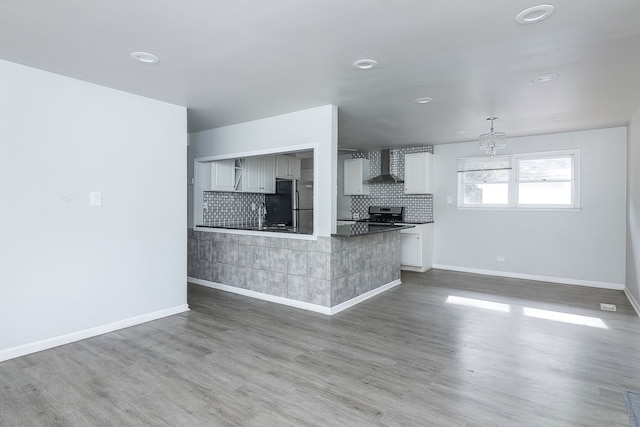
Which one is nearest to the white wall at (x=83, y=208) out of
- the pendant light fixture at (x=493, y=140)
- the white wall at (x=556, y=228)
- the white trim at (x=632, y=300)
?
the pendant light fixture at (x=493, y=140)

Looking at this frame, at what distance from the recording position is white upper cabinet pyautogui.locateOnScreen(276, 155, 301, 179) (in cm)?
639

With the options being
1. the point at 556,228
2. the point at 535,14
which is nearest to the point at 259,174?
the point at 535,14

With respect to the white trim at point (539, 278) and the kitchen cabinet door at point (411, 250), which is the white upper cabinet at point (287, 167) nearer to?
the kitchen cabinet door at point (411, 250)

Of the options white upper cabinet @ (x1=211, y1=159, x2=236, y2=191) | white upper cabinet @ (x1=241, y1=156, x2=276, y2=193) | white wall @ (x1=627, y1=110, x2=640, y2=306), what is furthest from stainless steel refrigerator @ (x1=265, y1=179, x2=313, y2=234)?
white wall @ (x1=627, y1=110, x2=640, y2=306)

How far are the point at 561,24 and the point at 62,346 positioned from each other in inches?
173

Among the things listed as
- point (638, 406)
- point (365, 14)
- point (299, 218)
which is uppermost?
point (365, 14)

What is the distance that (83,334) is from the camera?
10.5 ft

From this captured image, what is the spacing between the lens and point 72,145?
315cm

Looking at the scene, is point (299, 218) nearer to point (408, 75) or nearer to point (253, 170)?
point (253, 170)

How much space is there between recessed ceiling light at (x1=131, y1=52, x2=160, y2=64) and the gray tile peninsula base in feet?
7.69

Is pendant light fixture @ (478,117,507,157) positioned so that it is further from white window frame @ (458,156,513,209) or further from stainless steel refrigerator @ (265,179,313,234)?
stainless steel refrigerator @ (265,179,313,234)

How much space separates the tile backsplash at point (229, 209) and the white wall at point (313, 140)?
0.97m

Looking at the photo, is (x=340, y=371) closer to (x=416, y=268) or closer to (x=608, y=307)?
(x=608, y=307)

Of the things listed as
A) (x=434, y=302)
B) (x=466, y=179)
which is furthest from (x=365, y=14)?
(x=466, y=179)
